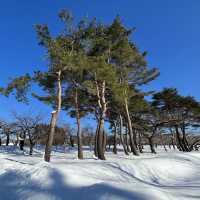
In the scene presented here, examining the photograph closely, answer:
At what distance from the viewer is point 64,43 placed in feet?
59.1

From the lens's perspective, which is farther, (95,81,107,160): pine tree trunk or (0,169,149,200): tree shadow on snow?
(95,81,107,160): pine tree trunk

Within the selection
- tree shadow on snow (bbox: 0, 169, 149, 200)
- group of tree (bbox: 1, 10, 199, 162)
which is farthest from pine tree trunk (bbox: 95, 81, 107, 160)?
tree shadow on snow (bbox: 0, 169, 149, 200)

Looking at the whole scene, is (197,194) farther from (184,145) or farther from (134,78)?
(184,145)

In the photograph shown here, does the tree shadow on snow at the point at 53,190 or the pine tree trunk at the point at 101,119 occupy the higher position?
the pine tree trunk at the point at 101,119

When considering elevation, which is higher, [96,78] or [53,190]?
[96,78]

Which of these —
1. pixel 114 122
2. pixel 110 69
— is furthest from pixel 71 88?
pixel 114 122

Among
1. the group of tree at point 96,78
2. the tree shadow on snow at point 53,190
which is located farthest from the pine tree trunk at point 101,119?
the tree shadow on snow at point 53,190

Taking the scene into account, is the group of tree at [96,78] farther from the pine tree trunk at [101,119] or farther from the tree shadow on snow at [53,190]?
the tree shadow on snow at [53,190]

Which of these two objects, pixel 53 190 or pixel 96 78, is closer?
pixel 53 190

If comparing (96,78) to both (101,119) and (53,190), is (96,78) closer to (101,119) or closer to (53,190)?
(101,119)

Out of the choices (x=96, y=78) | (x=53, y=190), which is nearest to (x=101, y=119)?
(x=96, y=78)

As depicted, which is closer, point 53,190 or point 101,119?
point 53,190

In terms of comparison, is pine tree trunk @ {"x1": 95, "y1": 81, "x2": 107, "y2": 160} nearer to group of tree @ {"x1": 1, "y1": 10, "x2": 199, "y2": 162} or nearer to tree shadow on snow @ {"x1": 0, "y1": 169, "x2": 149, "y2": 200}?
group of tree @ {"x1": 1, "y1": 10, "x2": 199, "y2": 162}

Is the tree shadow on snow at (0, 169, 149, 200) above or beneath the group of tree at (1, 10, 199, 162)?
beneath
